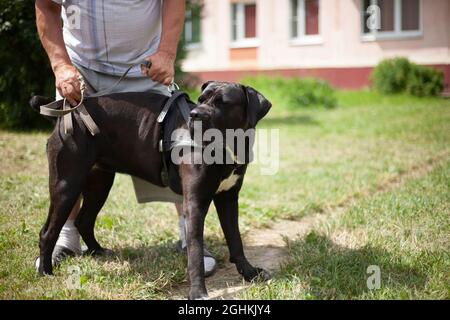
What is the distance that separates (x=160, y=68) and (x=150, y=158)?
1.83 feet

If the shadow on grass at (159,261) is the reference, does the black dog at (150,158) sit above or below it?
above

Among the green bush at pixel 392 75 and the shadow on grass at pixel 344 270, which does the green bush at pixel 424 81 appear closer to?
the green bush at pixel 392 75

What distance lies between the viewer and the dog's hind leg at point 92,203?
3490 mm

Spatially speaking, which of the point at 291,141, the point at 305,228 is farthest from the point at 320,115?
the point at 305,228

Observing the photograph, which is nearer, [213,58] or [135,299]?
[135,299]

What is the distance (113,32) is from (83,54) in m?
0.24

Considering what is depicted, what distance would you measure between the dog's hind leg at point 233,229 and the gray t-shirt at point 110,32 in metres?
0.94

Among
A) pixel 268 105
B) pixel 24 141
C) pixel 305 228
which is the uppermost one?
pixel 268 105

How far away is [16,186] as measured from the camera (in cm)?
522

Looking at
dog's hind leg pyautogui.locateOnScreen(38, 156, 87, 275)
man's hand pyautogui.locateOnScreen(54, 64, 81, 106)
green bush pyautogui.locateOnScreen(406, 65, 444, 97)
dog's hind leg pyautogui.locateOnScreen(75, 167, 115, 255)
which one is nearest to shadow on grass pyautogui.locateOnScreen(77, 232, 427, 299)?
dog's hind leg pyautogui.locateOnScreen(75, 167, 115, 255)

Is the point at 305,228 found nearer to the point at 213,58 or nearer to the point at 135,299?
the point at 135,299

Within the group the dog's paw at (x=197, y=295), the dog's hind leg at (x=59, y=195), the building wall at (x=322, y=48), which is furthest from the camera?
the building wall at (x=322, y=48)

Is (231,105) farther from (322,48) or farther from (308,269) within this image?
(322,48)

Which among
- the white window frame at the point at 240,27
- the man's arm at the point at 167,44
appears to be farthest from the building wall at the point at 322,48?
the man's arm at the point at 167,44
